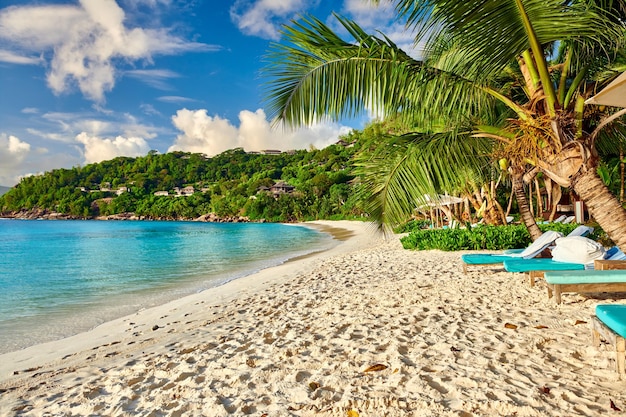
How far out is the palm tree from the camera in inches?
134

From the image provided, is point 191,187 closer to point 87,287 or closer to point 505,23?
point 87,287

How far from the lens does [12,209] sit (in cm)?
9519

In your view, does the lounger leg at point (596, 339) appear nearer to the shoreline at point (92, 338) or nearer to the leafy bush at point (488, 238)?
the shoreline at point (92, 338)

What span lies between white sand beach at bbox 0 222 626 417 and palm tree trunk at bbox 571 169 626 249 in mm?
912

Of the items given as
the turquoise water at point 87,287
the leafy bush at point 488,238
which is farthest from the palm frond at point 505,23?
the leafy bush at point 488,238

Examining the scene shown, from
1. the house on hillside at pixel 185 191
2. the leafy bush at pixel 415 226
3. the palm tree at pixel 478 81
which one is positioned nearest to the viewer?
the palm tree at pixel 478 81

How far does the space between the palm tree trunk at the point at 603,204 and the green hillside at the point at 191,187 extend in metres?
55.2

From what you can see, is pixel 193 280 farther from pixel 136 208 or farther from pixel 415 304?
pixel 136 208

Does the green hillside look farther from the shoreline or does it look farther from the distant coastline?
the shoreline

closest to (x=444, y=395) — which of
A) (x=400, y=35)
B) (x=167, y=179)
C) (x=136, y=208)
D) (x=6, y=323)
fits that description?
(x=400, y=35)

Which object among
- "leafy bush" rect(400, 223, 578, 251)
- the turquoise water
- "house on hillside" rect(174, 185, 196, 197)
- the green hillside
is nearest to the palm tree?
the turquoise water

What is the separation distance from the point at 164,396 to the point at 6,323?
6467 mm

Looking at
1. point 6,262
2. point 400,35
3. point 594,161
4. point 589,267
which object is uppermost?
point 400,35

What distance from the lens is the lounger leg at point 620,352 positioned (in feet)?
8.27
